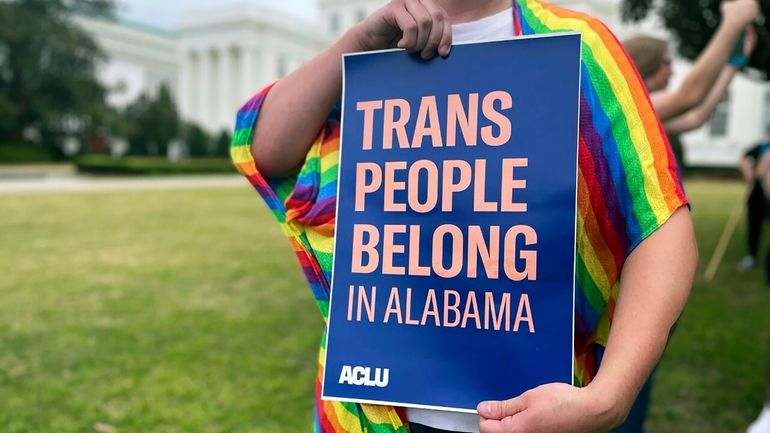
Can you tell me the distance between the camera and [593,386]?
2.75 feet

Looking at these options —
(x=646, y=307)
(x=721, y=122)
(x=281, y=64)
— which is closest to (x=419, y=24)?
(x=646, y=307)

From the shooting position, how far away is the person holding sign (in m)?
0.85

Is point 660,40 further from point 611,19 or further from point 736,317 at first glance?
point 611,19

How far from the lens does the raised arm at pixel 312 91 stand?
97cm

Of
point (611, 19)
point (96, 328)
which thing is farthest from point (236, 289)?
point (611, 19)

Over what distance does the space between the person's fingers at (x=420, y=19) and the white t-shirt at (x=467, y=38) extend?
9 cm

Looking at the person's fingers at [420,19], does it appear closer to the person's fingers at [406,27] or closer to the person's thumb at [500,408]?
→ the person's fingers at [406,27]

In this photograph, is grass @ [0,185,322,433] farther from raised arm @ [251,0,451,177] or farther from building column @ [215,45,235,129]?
building column @ [215,45,235,129]

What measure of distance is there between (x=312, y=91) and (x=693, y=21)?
7381mm

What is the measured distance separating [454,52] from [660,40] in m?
1.67

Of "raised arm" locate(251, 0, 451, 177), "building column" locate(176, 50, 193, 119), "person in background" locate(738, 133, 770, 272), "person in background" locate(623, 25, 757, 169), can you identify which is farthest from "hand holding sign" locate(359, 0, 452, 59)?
"building column" locate(176, 50, 193, 119)

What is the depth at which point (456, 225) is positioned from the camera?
96 cm

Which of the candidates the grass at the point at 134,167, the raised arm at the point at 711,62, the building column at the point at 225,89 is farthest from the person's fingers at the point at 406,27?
the building column at the point at 225,89

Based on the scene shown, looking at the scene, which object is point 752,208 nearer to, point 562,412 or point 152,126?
point 562,412
